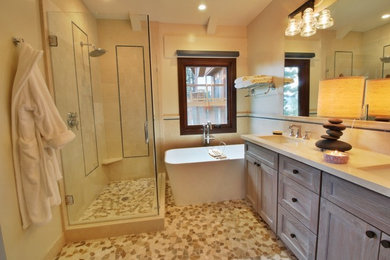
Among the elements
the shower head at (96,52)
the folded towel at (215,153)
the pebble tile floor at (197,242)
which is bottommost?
the pebble tile floor at (197,242)

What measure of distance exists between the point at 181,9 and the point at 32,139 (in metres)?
2.35

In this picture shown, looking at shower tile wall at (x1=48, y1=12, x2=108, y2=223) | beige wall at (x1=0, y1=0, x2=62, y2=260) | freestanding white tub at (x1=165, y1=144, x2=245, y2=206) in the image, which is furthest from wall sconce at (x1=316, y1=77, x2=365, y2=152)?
shower tile wall at (x1=48, y1=12, x2=108, y2=223)

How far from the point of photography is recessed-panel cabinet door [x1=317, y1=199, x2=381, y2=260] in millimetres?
879

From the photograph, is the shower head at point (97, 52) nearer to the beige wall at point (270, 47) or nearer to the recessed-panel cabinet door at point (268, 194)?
the beige wall at point (270, 47)

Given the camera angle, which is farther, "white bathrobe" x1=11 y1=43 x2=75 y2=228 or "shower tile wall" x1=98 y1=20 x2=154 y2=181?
"shower tile wall" x1=98 y1=20 x2=154 y2=181

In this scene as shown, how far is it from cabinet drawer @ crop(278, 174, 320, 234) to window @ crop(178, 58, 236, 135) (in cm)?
180

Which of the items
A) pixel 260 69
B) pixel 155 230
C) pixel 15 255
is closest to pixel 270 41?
pixel 260 69

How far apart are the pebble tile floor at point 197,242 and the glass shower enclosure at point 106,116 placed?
24cm

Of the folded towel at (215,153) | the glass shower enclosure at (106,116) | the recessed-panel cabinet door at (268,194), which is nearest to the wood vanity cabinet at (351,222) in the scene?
the recessed-panel cabinet door at (268,194)

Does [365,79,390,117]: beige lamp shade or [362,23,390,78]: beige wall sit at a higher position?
[362,23,390,78]: beige wall

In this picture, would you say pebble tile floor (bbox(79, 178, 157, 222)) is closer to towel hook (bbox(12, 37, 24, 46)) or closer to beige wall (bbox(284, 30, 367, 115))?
towel hook (bbox(12, 37, 24, 46))

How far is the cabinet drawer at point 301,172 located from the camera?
46.7 inches

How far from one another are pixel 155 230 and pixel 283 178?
1361mm

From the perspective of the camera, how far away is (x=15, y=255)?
121 centimetres
